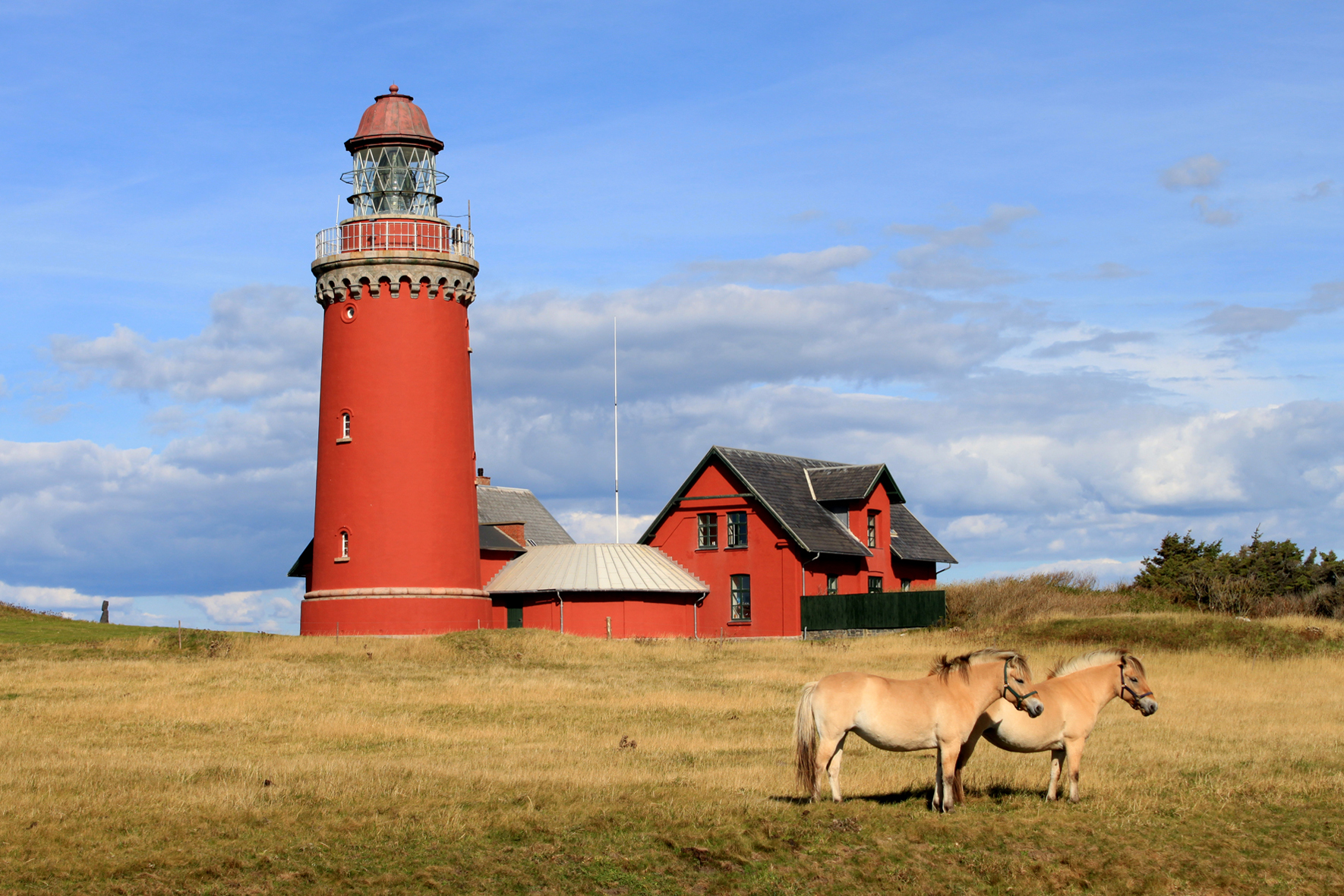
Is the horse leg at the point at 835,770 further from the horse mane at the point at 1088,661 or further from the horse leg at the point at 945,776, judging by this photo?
the horse mane at the point at 1088,661

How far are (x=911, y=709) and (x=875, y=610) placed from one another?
32651mm

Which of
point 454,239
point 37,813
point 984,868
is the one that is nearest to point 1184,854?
point 984,868

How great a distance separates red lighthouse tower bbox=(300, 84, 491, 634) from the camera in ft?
125

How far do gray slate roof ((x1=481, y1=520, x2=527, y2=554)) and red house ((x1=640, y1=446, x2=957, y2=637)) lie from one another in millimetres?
4907

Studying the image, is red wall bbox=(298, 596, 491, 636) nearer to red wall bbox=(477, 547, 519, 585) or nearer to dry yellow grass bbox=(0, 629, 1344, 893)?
red wall bbox=(477, 547, 519, 585)

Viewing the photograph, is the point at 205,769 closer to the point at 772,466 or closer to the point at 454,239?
the point at 454,239

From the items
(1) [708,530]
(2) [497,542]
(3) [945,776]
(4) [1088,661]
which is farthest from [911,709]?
(2) [497,542]

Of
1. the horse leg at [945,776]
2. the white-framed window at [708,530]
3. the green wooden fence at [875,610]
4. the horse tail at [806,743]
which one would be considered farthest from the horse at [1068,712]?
the white-framed window at [708,530]

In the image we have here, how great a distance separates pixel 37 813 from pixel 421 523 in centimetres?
2620

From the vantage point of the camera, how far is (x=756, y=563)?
4731cm

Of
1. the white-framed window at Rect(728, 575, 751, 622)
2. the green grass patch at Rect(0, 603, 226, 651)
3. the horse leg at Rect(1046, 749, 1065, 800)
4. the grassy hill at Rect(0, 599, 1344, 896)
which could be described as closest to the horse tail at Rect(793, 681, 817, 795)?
the grassy hill at Rect(0, 599, 1344, 896)

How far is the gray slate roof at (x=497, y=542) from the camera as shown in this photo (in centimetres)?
4822

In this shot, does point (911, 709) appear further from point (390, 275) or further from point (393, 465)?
point (390, 275)

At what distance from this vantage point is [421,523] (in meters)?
38.3
